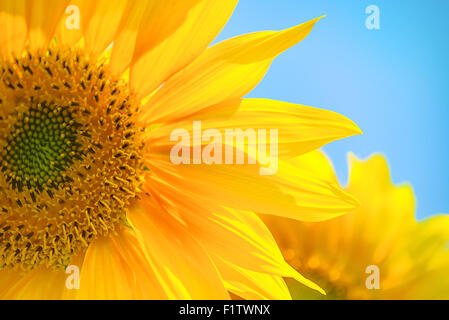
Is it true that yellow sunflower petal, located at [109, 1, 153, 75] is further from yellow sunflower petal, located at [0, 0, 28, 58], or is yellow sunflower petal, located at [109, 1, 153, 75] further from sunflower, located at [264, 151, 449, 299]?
sunflower, located at [264, 151, 449, 299]

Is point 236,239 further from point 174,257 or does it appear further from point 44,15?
point 44,15

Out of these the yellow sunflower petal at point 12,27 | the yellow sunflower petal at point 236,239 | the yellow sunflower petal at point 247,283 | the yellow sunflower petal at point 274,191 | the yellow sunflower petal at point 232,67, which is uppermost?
the yellow sunflower petal at point 12,27

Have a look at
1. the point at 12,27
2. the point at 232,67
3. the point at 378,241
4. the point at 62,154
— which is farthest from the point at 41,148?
the point at 378,241

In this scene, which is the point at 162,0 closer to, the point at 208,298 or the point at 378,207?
the point at 208,298

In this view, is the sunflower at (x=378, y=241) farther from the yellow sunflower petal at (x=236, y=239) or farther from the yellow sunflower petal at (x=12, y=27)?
the yellow sunflower petal at (x=12, y=27)

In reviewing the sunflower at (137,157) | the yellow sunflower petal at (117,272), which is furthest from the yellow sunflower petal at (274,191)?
the yellow sunflower petal at (117,272)

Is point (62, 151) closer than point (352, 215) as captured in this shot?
Yes
